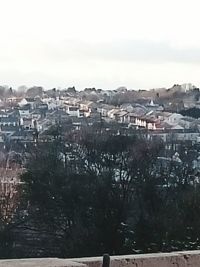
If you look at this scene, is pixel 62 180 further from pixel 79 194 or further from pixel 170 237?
pixel 170 237

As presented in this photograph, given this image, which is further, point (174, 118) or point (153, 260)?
point (174, 118)

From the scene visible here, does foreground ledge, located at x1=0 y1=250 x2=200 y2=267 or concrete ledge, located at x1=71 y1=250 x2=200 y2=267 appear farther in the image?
concrete ledge, located at x1=71 y1=250 x2=200 y2=267

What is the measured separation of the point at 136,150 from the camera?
25.7 m

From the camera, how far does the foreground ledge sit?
130 inches

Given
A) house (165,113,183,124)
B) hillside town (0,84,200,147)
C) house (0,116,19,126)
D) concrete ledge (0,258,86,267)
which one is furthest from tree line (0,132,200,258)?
house (0,116,19,126)

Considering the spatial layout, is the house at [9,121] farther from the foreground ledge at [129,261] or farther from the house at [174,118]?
→ the foreground ledge at [129,261]

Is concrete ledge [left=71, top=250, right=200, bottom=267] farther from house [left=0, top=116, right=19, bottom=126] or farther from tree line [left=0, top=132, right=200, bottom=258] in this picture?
Result: house [left=0, top=116, right=19, bottom=126]

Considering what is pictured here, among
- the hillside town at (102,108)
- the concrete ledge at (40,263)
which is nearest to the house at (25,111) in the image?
the hillside town at (102,108)

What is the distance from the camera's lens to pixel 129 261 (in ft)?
12.2

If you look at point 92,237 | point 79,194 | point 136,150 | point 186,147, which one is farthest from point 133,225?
point 186,147

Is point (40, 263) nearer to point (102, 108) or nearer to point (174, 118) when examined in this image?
point (174, 118)

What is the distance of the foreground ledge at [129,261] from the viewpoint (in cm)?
329

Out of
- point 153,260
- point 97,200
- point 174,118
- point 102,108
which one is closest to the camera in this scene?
point 153,260

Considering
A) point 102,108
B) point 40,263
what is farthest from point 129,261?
point 102,108
